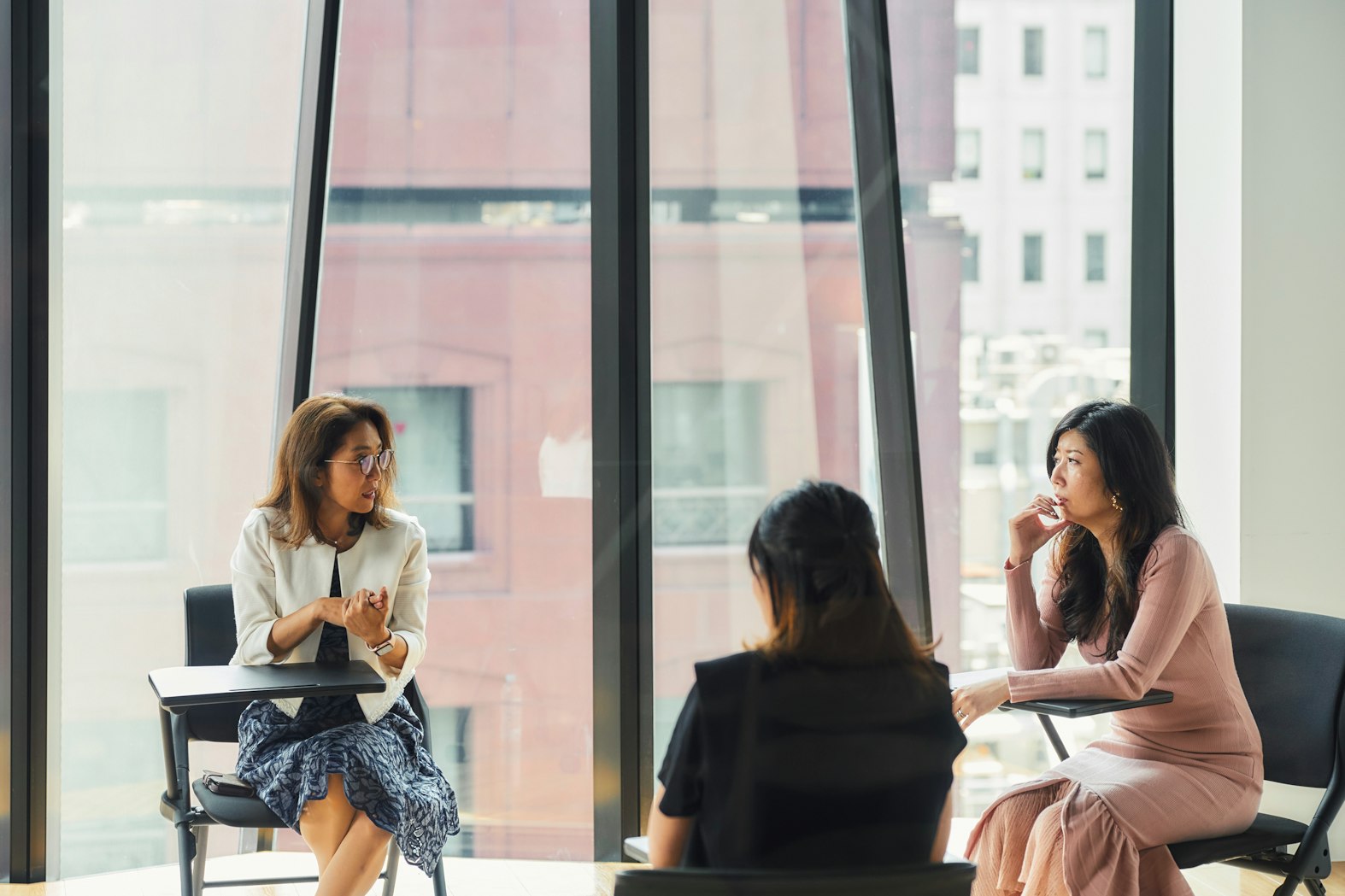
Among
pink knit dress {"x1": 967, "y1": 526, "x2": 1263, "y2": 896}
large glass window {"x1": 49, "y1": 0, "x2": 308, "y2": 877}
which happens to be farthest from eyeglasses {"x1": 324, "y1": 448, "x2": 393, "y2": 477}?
pink knit dress {"x1": 967, "y1": 526, "x2": 1263, "y2": 896}

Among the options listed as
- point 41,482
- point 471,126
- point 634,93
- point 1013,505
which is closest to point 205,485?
point 41,482

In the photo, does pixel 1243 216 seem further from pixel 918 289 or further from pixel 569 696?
pixel 569 696

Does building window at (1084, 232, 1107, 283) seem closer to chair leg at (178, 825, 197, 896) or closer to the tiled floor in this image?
the tiled floor

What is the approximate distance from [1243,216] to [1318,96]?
0.42 m

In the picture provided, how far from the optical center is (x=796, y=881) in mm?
1042

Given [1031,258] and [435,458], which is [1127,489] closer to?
[1031,258]

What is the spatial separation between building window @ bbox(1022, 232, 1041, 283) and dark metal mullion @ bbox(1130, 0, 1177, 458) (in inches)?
11.8

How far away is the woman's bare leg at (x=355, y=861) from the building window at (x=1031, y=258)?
8.28ft

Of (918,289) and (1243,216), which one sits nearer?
(1243,216)

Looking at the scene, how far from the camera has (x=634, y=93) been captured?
3.20 meters

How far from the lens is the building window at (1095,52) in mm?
3432

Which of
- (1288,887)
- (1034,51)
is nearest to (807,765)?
(1288,887)

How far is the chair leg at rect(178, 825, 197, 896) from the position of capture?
2.26 metres

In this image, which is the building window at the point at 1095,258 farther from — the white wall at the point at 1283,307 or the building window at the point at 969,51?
the building window at the point at 969,51
